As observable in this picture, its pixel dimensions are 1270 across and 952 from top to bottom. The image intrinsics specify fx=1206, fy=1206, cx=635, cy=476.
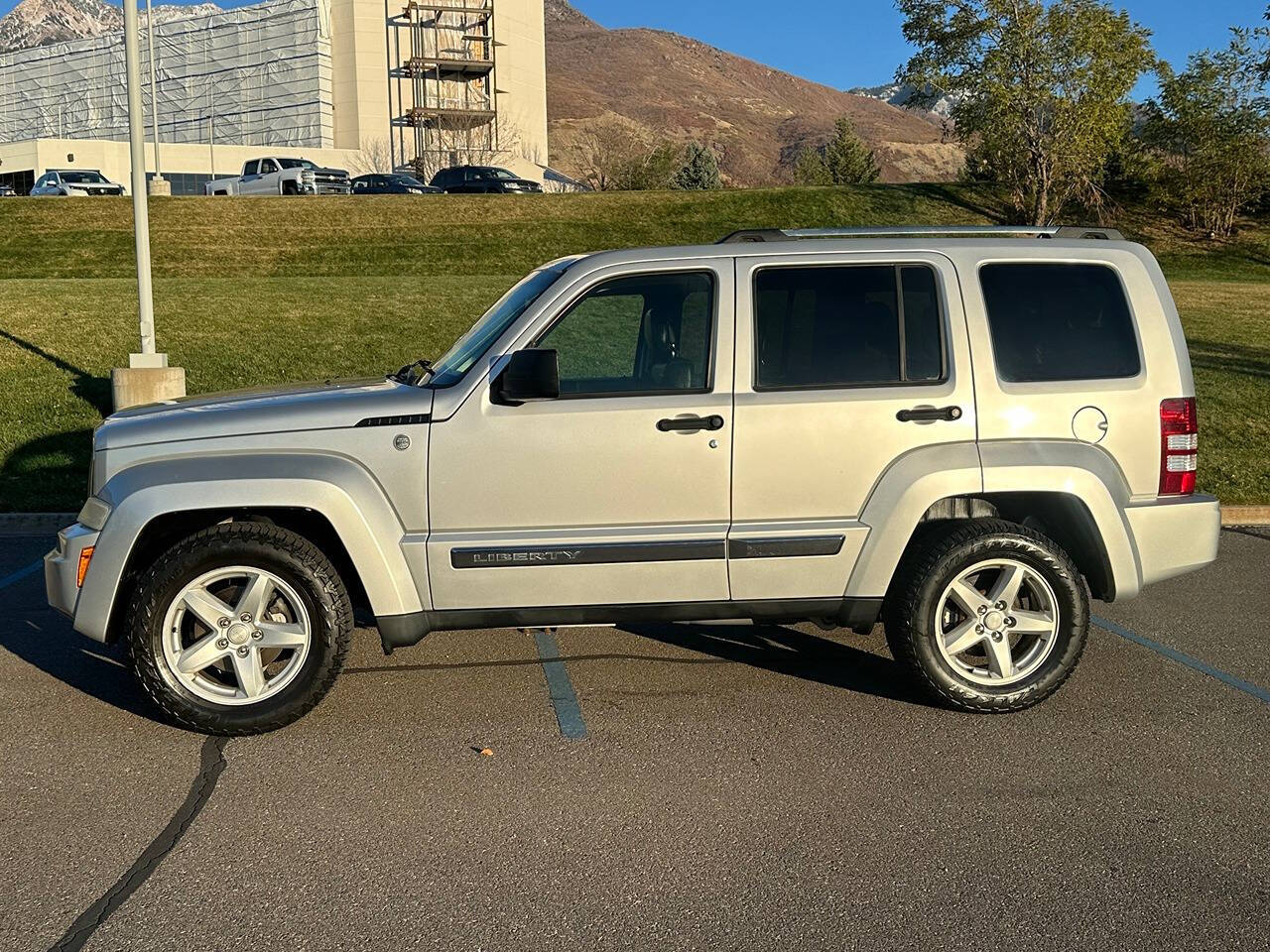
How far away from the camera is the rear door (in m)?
5.05

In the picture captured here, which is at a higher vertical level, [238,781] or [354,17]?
[354,17]

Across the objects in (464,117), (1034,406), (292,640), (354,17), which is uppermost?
(354,17)

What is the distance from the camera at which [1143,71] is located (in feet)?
107

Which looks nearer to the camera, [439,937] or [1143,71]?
[439,937]

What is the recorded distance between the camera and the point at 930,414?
5.12 meters

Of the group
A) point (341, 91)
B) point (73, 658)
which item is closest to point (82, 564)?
point (73, 658)

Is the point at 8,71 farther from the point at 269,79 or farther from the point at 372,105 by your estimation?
the point at 372,105

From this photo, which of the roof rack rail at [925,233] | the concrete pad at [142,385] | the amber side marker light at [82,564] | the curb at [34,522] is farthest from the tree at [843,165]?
the amber side marker light at [82,564]

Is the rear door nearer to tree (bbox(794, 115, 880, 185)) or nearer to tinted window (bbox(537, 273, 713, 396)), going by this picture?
tinted window (bbox(537, 273, 713, 396))

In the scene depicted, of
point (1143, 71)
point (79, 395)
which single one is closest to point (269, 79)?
point (1143, 71)

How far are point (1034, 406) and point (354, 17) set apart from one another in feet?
260

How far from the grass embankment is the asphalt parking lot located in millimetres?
5841

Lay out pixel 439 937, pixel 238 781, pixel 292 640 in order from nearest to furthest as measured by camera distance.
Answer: pixel 439 937 < pixel 238 781 < pixel 292 640

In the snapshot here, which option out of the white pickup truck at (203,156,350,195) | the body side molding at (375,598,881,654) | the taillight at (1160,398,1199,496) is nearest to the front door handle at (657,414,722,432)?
the body side molding at (375,598,881,654)
